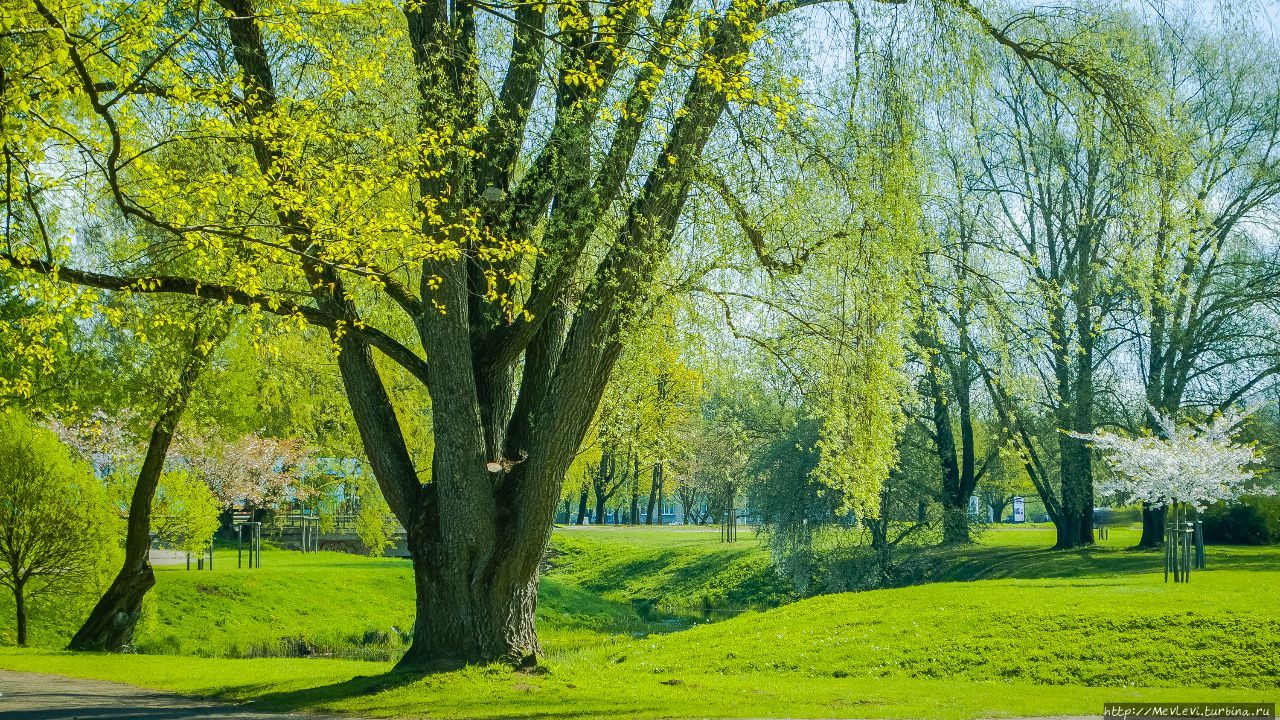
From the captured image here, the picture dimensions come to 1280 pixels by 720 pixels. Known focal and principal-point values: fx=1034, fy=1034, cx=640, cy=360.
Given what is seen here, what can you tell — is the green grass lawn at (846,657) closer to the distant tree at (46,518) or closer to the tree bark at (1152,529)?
the distant tree at (46,518)

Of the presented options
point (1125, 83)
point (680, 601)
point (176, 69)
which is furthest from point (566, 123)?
point (680, 601)

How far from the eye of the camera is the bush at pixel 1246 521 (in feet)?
96.4

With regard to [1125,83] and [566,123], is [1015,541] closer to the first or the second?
[1125,83]

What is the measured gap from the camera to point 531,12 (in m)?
10.7

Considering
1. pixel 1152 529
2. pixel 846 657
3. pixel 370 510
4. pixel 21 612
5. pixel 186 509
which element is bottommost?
pixel 21 612

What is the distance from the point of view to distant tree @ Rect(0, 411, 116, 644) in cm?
1853

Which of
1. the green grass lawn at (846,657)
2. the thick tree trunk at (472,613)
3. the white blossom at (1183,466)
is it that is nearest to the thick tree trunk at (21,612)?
the green grass lawn at (846,657)

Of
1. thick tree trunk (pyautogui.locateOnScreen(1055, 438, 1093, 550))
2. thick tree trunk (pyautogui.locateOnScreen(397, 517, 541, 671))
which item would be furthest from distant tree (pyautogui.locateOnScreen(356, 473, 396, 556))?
thick tree trunk (pyautogui.locateOnScreen(1055, 438, 1093, 550))

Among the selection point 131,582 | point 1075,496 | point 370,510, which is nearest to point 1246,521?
point 1075,496

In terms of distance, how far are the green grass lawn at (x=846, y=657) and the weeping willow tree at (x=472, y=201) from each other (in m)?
1.68

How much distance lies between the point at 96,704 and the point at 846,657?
9139 millimetres

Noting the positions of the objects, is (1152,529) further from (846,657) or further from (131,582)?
(131,582)

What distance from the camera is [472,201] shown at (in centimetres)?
1098

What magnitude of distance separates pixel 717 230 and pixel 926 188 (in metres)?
2.34
